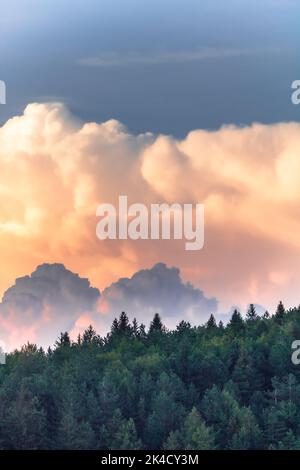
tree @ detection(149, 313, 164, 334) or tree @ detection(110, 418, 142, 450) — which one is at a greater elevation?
tree @ detection(149, 313, 164, 334)

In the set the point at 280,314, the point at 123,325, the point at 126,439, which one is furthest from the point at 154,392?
the point at 280,314

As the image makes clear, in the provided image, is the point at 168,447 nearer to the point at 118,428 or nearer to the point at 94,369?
the point at 118,428

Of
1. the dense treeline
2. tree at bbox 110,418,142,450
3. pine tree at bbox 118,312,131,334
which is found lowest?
tree at bbox 110,418,142,450

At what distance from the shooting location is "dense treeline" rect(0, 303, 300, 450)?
118 metres

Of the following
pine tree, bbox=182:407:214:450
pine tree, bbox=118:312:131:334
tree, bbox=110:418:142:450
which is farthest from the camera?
pine tree, bbox=118:312:131:334

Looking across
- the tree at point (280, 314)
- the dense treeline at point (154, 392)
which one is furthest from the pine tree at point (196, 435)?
the tree at point (280, 314)

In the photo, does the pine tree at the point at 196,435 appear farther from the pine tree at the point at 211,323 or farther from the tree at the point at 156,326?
the pine tree at the point at 211,323

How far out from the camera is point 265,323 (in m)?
162

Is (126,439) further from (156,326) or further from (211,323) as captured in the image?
(211,323)

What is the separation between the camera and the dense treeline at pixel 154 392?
118375 mm

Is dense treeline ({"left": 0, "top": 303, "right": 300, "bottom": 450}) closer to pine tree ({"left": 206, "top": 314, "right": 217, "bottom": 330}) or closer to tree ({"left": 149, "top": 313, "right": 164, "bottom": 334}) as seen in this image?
tree ({"left": 149, "top": 313, "right": 164, "bottom": 334})

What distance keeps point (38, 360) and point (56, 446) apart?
22.7 metres

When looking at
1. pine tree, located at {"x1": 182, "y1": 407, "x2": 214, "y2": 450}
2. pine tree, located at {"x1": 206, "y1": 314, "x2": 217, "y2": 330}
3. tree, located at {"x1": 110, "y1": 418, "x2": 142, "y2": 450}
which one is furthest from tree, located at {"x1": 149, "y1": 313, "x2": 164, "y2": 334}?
pine tree, located at {"x1": 182, "y1": 407, "x2": 214, "y2": 450}
